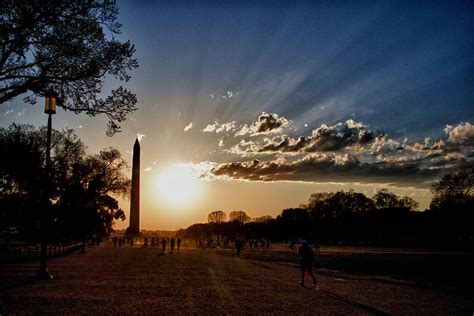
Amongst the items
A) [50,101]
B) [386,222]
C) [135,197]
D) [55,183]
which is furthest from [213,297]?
[386,222]

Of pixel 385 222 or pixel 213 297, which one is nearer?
pixel 213 297

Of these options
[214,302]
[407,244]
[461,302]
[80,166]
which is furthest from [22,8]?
[407,244]

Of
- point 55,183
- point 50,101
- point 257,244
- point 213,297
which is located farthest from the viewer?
point 257,244

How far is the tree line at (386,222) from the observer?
264 feet

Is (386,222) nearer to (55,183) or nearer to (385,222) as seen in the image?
(385,222)

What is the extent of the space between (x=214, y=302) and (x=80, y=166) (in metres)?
44.5

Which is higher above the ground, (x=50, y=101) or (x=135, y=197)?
(x=135, y=197)

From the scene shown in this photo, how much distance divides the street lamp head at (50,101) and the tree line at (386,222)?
226 ft

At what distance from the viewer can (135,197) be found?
84.4m

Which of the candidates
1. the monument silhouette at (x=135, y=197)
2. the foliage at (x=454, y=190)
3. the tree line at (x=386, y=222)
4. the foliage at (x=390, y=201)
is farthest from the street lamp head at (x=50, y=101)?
the foliage at (x=390, y=201)

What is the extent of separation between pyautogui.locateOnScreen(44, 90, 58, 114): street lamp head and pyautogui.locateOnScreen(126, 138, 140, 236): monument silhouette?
5912 cm

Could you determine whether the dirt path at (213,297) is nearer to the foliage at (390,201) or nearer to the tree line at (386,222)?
the tree line at (386,222)

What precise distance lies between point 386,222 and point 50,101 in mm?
106106

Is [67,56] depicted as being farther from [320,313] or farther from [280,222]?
[280,222]
